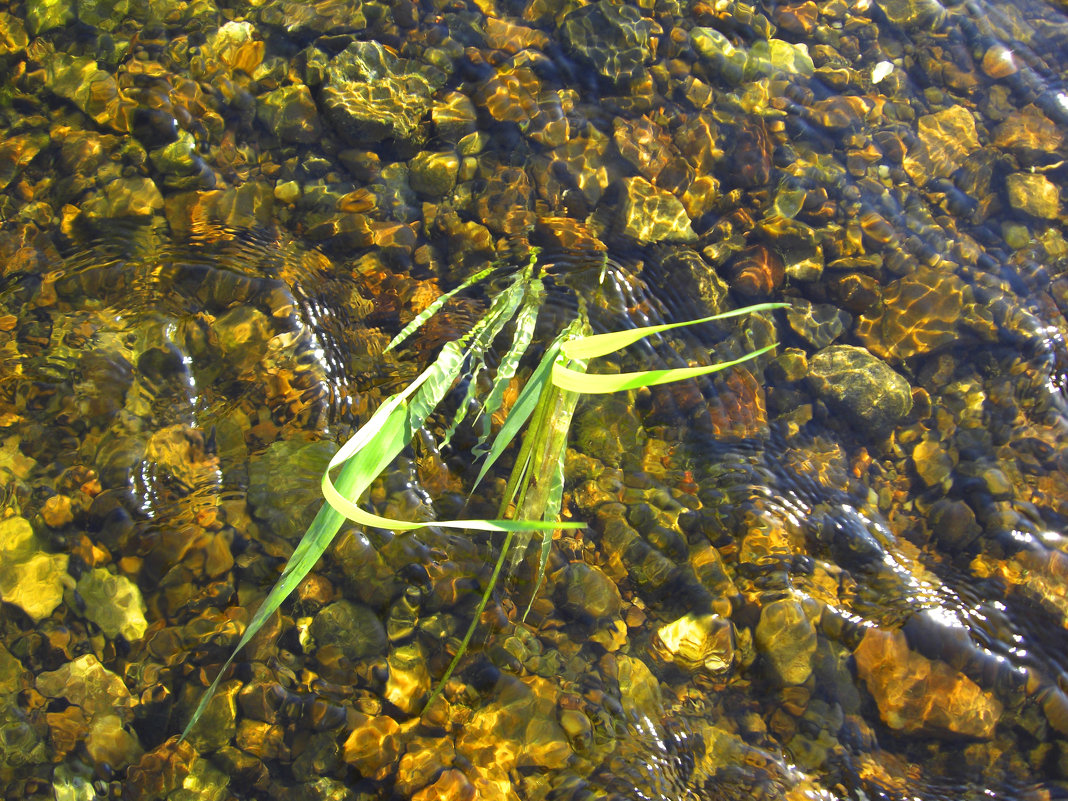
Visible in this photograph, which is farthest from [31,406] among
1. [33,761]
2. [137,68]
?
[137,68]

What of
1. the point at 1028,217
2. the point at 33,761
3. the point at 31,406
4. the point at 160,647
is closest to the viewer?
the point at 33,761

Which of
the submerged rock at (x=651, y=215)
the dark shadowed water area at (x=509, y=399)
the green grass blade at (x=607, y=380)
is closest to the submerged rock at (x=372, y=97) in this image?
the dark shadowed water area at (x=509, y=399)

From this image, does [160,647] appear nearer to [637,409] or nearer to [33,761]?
[33,761]

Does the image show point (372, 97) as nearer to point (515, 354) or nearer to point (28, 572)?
point (515, 354)

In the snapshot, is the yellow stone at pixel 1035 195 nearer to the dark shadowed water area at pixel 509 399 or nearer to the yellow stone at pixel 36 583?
the dark shadowed water area at pixel 509 399

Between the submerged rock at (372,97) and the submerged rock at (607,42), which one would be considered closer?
the submerged rock at (372,97)

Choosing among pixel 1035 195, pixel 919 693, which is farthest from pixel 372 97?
pixel 1035 195
